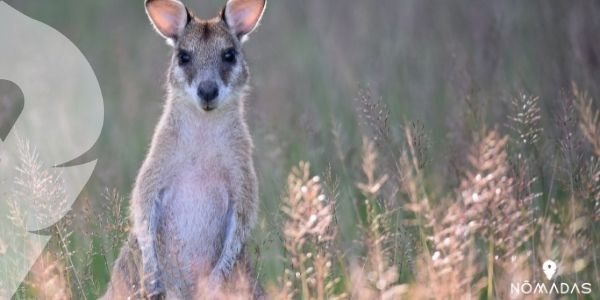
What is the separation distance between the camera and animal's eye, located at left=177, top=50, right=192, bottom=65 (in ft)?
23.4

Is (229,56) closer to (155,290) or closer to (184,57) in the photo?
(184,57)

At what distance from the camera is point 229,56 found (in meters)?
7.25

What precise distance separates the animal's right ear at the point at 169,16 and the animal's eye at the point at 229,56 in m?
0.35

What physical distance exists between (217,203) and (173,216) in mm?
278

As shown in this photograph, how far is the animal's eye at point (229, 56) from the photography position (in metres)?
7.21

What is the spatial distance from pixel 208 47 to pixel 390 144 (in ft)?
4.92

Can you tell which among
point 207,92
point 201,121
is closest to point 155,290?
point 201,121

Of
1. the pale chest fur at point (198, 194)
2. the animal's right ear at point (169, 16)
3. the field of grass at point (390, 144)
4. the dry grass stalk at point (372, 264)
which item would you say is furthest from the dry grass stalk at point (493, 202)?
the animal's right ear at point (169, 16)

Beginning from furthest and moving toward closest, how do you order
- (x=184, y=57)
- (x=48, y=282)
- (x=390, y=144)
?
(x=184, y=57) → (x=390, y=144) → (x=48, y=282)

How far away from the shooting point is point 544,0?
444 inches

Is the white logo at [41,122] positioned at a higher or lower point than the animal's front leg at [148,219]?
higher

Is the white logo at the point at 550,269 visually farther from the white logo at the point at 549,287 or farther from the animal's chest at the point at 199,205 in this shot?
the animal's chest at the point at 199,205

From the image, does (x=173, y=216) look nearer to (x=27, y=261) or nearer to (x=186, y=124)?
(x=186, y=124)

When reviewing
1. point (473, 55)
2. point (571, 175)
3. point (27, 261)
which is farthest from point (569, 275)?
point (473, 55)
